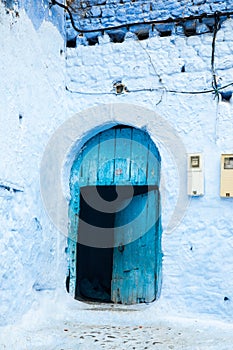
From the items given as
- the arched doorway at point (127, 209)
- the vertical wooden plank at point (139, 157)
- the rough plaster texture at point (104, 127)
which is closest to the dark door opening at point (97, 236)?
the arched doorway at point (127, 209)

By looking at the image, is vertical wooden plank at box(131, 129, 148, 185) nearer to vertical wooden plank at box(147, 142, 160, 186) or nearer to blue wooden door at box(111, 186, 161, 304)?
vertical wooden plank at box(147, 142, 160, 186)

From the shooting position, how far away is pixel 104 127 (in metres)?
4.73

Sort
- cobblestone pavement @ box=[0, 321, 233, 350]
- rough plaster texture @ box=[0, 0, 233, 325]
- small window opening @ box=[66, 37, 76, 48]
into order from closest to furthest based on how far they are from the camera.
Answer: cobblestone pavement @ box=[0, 321, 233, 350] < rough plaster texture @ box=[0, 0, 233, 325] < small window opening @ box=[66, 37, 76, 48]

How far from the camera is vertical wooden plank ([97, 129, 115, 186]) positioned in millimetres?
4719

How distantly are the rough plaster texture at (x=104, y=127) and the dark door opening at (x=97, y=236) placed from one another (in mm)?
639

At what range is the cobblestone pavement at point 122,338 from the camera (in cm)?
355

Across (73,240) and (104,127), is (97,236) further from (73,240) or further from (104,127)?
(104,127)

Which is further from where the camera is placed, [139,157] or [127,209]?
[127,209]

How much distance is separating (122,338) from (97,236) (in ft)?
6.04

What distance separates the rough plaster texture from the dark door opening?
2.10 ft

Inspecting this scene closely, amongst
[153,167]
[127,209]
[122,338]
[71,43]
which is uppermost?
[71,43]

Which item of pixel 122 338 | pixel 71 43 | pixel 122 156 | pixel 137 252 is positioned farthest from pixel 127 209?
pixel 71 43

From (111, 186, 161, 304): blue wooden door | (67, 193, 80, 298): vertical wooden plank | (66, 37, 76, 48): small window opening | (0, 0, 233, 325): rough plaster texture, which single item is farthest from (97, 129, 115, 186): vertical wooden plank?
(66, 37, 76, 48): small window opening

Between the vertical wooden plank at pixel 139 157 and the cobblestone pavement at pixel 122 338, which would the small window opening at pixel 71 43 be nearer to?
the vertical wooden plank at pixel 139 157
